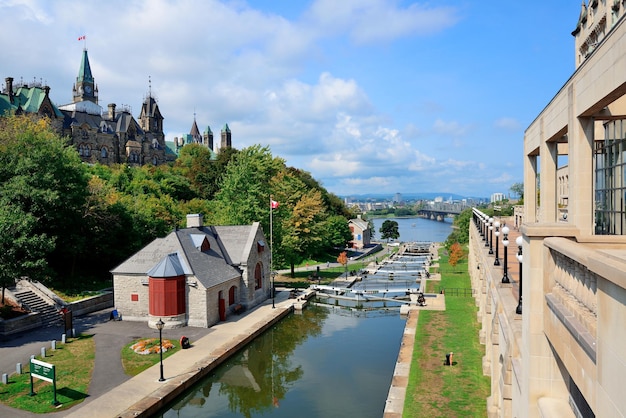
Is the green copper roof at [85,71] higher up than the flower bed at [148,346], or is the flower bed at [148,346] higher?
the green copper roof at [85,71]

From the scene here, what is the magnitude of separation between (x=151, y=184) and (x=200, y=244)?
27.4m

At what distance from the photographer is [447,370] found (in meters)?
20.3

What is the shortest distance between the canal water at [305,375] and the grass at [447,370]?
183 cm

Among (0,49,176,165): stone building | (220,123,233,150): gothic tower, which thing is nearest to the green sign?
(0,49,176,165): stone building

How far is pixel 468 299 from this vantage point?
35469mm

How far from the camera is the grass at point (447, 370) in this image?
16.7 metres

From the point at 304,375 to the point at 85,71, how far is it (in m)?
96.0

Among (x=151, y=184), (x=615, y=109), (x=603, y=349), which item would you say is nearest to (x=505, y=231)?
(x=615, y=109)

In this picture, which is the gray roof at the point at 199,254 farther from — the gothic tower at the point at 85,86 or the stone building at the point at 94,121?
the gothic tower at the point at 85,86

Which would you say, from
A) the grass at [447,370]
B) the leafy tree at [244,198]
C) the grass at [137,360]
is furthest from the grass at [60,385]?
the leafy tree at [244,198]

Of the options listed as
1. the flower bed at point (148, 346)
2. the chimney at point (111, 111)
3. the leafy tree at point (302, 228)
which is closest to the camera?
the flower bed at point (148, 346)

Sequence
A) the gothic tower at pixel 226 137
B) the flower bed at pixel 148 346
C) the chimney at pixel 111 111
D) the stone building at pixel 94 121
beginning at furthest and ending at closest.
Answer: the gothic tower at pixel 226 137 < the chimney at pixel 111 111 < the stone building at pixel 94 121 < the flower bed at pixel 148 346

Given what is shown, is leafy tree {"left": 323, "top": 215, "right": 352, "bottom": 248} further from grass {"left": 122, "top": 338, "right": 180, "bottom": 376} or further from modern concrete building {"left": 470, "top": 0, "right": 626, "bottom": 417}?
modern concrete building {"left": 470, "top": 0, "right": 626, "bottom": 417}

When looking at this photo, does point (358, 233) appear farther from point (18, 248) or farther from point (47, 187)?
point (18, 248)
